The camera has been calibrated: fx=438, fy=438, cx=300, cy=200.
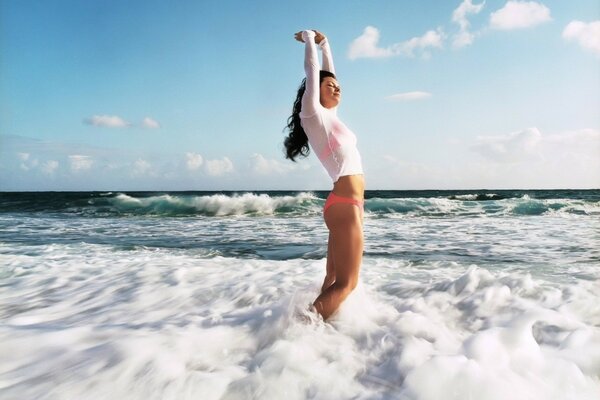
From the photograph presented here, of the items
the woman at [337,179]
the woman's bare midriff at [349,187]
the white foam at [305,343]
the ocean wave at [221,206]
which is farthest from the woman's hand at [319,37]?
the ocean wave at [221,206]

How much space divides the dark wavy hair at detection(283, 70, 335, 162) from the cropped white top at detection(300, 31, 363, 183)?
22 centimetres

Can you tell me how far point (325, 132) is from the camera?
3107 mm

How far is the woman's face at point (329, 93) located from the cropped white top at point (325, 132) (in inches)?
5.5

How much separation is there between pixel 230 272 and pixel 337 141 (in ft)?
11.8

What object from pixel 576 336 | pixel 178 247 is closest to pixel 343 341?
pixel 576 336

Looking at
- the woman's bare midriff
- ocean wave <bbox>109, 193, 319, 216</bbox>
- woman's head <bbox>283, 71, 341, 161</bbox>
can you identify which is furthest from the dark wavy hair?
ocean wave <bbox>109, 193, 319, 216</bbox>

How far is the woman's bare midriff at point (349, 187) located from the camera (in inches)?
122

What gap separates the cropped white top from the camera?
3061 millimetres

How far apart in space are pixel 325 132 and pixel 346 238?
767mm

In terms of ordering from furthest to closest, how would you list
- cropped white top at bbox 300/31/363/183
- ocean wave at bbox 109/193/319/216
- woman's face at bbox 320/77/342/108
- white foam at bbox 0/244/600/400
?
1. ocean wave at bbox 109/193/319/216
2. woman's face at bbox 320/77/342/108
3. cropped white top at bbox 300/31/363/183
4. white foam at bbox 0/244/600/400

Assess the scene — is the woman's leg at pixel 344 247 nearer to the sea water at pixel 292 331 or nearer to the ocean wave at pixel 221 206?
the sea water at pixel 292 331

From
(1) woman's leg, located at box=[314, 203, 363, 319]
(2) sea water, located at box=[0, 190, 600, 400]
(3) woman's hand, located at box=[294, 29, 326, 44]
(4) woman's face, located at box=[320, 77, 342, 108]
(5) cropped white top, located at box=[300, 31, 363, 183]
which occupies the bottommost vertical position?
(2) sea water, located at box=[0, 190, 600, 400]

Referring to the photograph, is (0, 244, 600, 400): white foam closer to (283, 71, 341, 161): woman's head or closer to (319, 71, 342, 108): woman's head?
(283, 71, 341, 161): woman's head

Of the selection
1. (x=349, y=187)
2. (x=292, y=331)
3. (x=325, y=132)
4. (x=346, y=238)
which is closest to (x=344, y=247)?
(x=346, y=238)
